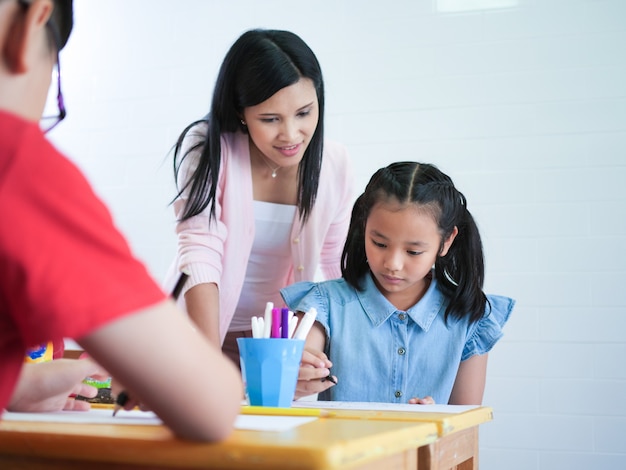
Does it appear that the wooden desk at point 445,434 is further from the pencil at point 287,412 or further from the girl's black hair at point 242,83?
the girl's black hair at point 242,83

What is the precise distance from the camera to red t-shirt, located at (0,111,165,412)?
534 millimetres

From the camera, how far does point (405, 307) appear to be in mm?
1780

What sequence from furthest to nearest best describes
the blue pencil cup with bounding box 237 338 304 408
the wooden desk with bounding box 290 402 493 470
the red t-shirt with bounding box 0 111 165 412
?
the blue pencil cup with bounding box 237 338 304 408 → the wooden desk with bounding box 290 402 493 470 → the red t-shirt with bounding box 0 111 165 412

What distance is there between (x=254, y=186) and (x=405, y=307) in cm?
46

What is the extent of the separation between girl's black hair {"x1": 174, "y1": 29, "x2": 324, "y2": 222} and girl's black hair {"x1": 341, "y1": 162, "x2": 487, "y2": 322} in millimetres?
256

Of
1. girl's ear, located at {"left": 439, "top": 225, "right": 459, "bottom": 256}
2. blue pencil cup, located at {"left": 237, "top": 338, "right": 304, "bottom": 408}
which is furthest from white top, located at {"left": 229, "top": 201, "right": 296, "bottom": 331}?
blue pencil cup, located at {"left": 237, "top": 338, "right": 304, "bottom": 408}

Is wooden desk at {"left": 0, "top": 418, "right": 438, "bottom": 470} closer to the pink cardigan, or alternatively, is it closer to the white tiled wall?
the pink cardigan

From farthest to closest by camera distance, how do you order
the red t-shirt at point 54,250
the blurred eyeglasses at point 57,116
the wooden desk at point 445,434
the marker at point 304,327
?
the marker at point 304,327 → the wooden desk at point 445,434 → the blurred eyeglasses at point 57,116 → the red t-shirt at point 54,250

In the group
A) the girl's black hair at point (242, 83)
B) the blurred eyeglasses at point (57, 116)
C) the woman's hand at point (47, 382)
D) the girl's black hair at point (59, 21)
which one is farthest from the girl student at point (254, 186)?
the girl's black hair at point (59, 21)

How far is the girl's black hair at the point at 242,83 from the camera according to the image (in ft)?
5.81

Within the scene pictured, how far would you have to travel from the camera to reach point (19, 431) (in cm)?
72

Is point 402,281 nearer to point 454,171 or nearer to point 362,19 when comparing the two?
point 454,171

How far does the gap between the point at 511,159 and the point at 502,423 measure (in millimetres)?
924

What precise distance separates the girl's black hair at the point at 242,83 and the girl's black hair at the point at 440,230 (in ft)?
0.84
